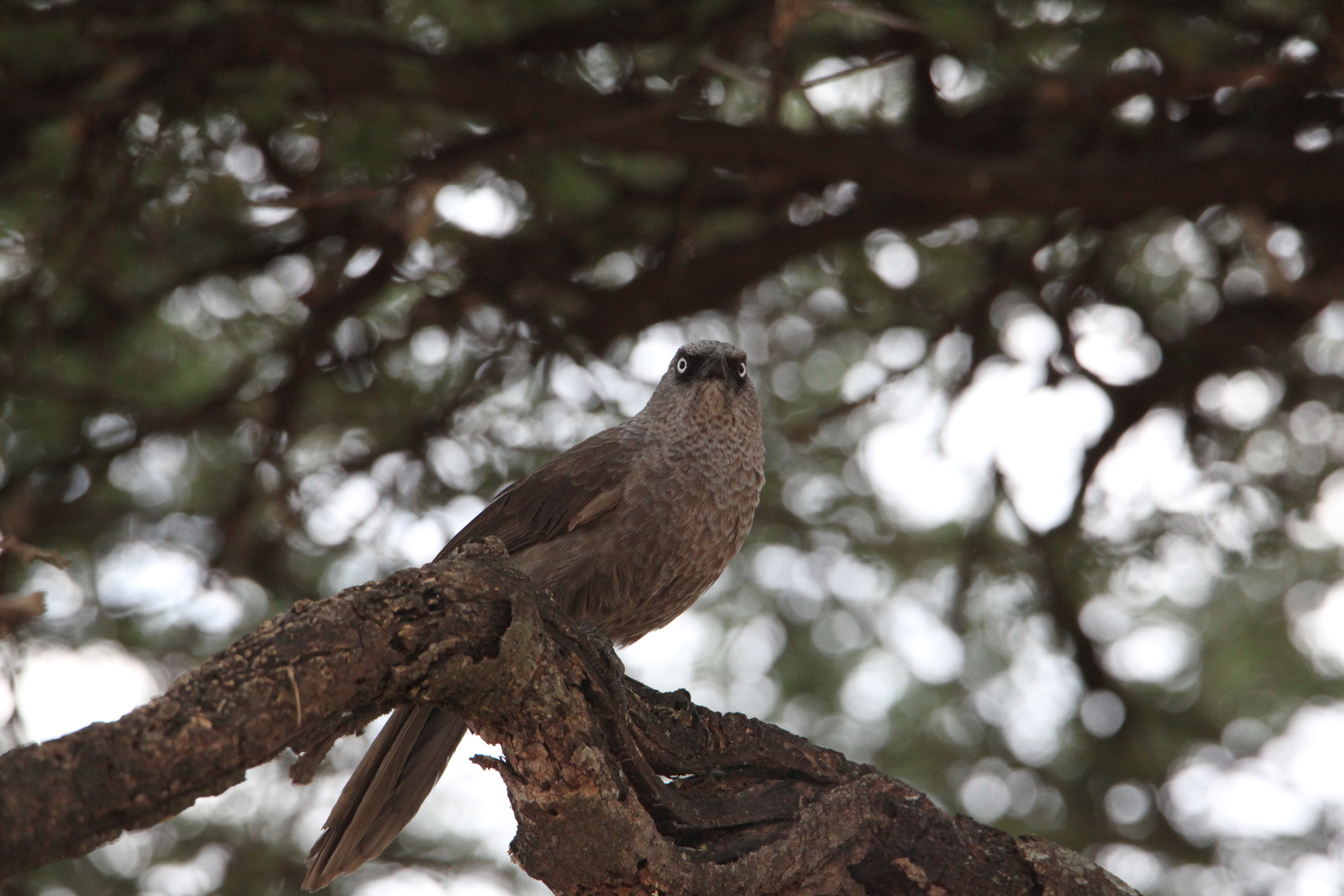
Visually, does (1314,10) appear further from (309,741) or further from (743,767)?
(309,741)

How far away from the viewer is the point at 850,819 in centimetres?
279

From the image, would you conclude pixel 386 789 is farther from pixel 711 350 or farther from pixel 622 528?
pixel 711 350

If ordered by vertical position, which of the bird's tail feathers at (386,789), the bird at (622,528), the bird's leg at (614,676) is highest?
the bird's leg at (614,676)

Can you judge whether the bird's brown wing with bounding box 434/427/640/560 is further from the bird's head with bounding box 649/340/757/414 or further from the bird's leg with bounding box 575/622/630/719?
the bird's leg with bounding box 575/622/630/719

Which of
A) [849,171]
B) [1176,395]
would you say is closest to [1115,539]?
[1176,395]

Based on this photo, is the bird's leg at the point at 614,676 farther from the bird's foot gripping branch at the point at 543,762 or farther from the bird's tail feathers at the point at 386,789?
the bird's tail feathers at the point at 386,789

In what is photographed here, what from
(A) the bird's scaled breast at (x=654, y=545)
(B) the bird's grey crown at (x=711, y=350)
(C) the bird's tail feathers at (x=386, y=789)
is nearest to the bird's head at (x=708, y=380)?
(B) the bird's grey crown at (x=711, y=350)

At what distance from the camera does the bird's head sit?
4078 mm

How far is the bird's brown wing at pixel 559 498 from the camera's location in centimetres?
370

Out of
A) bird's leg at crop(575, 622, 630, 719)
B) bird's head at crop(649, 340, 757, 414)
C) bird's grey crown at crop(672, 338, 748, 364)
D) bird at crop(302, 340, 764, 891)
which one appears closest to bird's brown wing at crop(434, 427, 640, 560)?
bird at crop(302, 340, 764, 891)

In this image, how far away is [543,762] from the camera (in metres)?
2.47

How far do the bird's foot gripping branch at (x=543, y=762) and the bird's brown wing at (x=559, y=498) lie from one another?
854 mm

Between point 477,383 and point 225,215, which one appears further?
point 477,383

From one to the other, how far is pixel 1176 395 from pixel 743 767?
3.04 meters
